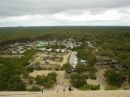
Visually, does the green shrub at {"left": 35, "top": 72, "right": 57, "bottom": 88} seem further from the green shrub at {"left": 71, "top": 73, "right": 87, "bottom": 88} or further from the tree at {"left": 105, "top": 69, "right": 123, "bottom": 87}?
the tree at {"left": 105, "top": 69, "right": 123, "bottom": 87}

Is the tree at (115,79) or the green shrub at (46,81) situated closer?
the green shrub at (46,81)

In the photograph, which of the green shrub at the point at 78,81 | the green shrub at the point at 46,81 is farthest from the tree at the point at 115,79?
the green shrub at the point at 46,81

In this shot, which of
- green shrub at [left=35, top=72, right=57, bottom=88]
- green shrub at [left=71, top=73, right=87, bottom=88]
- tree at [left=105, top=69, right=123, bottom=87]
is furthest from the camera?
tree at [left=105, top=69, right=123, bottom=87]

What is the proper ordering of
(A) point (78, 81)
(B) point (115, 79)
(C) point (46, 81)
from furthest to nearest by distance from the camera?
(B) point (115, 79) < (C) point (46, 81) < (A) point (78, 81)

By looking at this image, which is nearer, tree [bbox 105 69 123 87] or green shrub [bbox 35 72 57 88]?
green shrub [bbox 35 72 57 88]

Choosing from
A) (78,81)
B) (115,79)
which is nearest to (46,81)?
(78,81)

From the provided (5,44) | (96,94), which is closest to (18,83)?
(96,94)

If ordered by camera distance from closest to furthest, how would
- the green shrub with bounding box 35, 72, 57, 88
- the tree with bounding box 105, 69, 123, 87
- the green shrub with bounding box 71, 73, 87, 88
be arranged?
the green shrub with bounding box 35, 72, 57, 88 < the green shrub with bounding box 71, 73, 87, 88 < the tree with bounding box 105, 69, 123, 87

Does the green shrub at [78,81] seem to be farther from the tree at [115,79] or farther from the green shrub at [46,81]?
the tree at [115,79]

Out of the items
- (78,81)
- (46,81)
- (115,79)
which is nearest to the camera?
(78,81)

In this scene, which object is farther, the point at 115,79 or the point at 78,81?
the point at 115,79

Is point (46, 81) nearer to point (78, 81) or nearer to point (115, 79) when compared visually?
point (78, 81)

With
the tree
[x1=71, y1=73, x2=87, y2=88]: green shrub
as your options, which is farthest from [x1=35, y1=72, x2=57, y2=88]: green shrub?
the tree
